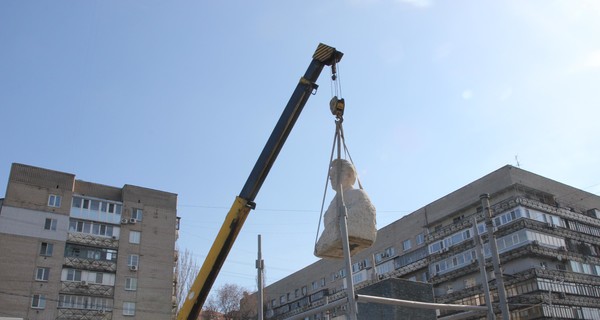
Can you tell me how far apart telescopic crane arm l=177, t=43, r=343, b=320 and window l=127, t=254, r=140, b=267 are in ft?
106

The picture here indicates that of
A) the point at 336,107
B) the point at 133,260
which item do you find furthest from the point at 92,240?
the point at 336,107

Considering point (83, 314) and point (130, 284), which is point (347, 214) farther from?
point (130, 284)

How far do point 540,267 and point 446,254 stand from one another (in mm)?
8841

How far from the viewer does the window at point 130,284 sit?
145 ft

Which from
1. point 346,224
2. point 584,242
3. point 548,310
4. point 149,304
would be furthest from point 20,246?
point 584,242

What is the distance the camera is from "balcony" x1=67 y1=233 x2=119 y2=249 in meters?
42.7

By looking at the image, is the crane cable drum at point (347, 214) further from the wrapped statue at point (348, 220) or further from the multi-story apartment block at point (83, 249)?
the multi-story apartment block at point (83, 249)

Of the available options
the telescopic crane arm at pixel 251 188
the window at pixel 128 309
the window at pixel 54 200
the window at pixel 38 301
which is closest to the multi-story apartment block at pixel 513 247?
the window at pixel 128 309

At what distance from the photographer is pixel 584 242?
4391cm

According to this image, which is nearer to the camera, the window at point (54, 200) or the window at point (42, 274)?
the window at point (42, 274)

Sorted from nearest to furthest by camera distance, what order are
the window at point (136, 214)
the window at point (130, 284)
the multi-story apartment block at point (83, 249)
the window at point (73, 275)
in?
the multi-story apartment block at point (83, 249) < the window at point (73, 275) < the window at point (130, 284) < the window at point (136, 214)

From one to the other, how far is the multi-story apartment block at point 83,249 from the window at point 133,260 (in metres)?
0.08

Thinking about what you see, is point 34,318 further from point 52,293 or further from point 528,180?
point 528,180

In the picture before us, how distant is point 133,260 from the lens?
148ft
